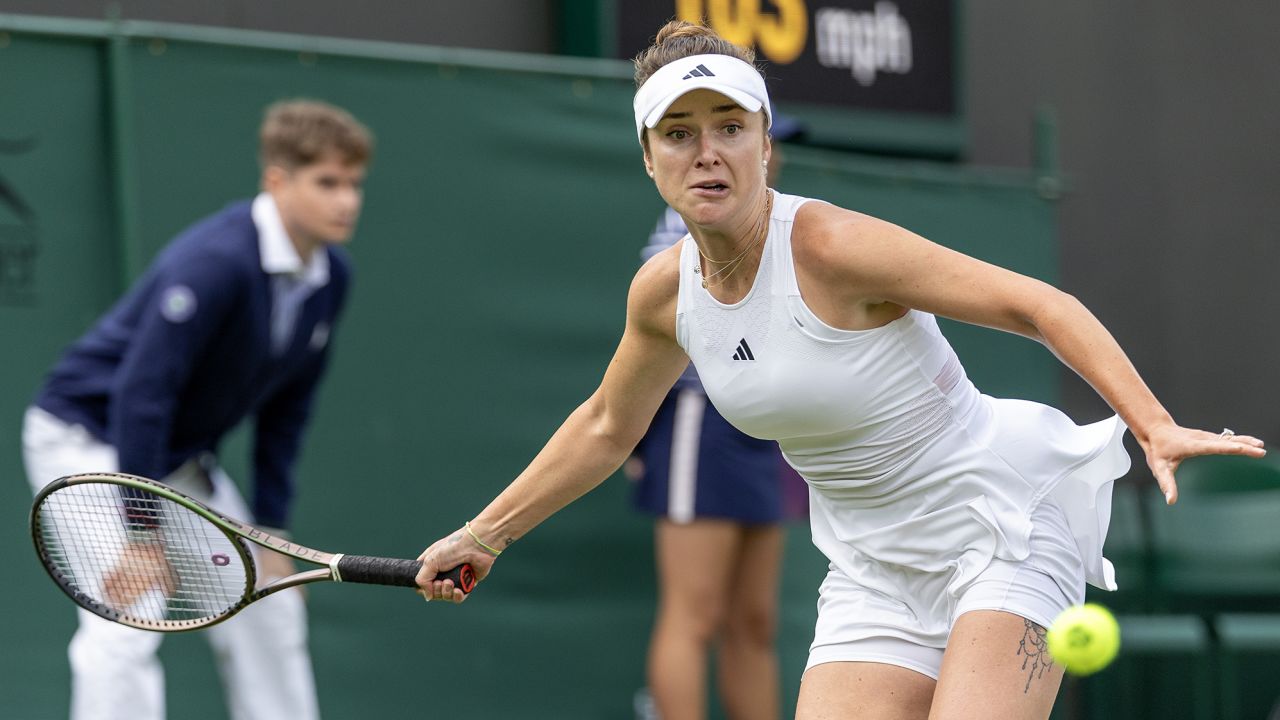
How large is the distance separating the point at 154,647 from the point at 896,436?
7.21 ft

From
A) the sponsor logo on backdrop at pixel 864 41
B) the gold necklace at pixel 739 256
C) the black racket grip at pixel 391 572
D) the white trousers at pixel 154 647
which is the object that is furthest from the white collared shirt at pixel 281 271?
the sponsor logo on backdrop at pixel 864 41

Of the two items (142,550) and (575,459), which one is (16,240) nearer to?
(142,550)

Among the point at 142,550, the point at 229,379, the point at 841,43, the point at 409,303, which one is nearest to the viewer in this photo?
the point at 142,550

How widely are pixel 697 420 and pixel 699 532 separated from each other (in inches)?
12.8

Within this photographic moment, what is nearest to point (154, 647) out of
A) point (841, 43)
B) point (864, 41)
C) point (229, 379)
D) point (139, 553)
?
point (139, 553)

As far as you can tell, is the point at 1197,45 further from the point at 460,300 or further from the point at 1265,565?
the point at 460,300

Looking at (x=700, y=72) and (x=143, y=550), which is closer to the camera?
(x=700, y=72)

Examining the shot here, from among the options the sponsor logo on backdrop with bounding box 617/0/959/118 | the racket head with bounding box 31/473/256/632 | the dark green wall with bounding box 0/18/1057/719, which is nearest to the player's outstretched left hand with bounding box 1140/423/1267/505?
the racket head with bounding box 31/473/256/632

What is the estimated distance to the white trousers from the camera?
4.41m

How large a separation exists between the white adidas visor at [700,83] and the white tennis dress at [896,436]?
22 cm

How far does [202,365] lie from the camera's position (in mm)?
4566

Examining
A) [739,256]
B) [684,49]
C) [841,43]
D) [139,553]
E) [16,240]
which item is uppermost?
[841,43]

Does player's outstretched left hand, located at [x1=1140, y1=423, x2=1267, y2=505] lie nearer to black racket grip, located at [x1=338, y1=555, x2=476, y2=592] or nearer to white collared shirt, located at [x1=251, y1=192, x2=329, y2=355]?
black racket grip, located at [x1=338, y1=555, x2=476, y2=592]

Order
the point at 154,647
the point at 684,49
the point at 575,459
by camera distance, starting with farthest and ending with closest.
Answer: the point at 154,647, the point at 575,459, the point at 684,49
